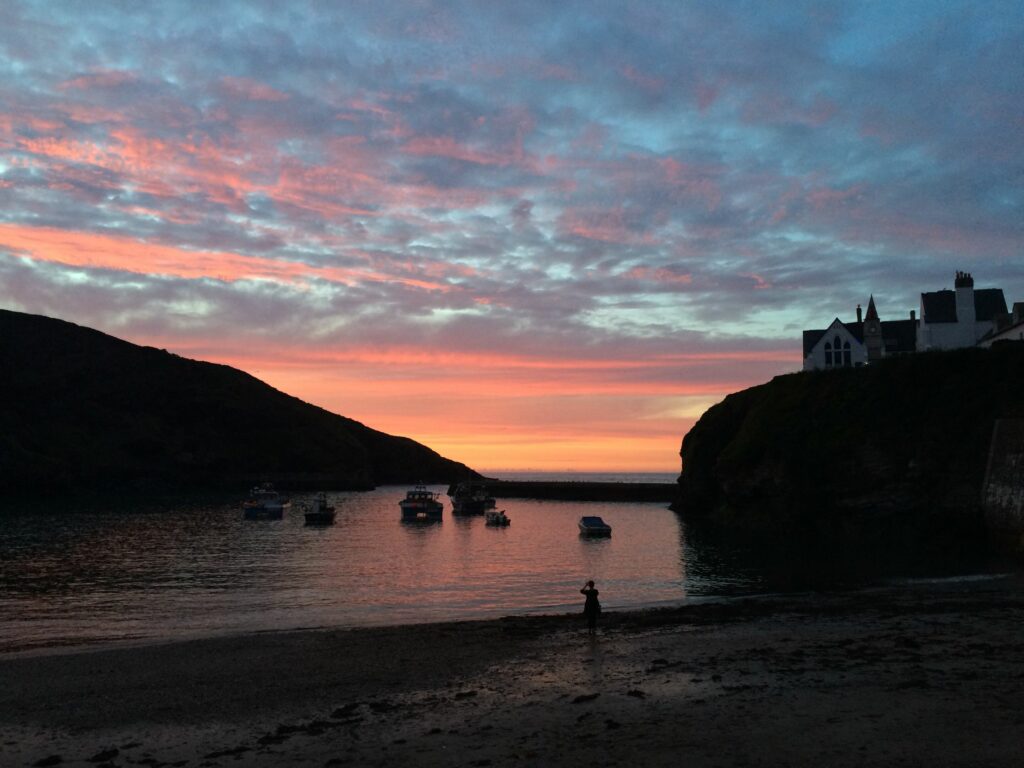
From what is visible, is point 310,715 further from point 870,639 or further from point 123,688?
point 870,639

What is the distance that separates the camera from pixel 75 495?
586ft

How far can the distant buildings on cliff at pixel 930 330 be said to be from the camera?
3583 inches

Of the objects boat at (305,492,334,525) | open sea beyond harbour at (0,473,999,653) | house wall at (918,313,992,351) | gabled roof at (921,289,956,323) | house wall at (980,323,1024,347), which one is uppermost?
gabled roof at (921,289,956,323)

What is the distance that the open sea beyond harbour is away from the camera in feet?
124

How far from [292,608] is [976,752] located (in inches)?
1339

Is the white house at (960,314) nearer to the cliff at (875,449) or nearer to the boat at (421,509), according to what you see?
the cliff at (875,449)

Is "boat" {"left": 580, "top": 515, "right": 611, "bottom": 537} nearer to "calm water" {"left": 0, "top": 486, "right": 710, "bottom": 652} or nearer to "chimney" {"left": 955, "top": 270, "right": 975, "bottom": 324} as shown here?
"calm water" {"left": 0, "top": 486, "right": 710, "bottom": 652}

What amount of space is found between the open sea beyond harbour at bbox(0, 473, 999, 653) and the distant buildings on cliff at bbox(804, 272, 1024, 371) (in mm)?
32973

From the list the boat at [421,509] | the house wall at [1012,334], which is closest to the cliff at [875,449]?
the house wall at [1012,334]

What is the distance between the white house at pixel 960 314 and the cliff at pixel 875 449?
16.7m

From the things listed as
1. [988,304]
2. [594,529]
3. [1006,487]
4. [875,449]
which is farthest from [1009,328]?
[594,529]

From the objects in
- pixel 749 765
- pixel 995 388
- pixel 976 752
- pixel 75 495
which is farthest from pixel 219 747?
pixel 75 495

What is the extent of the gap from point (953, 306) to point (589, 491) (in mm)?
91134

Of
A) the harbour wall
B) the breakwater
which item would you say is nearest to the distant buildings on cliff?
the harbour wall
